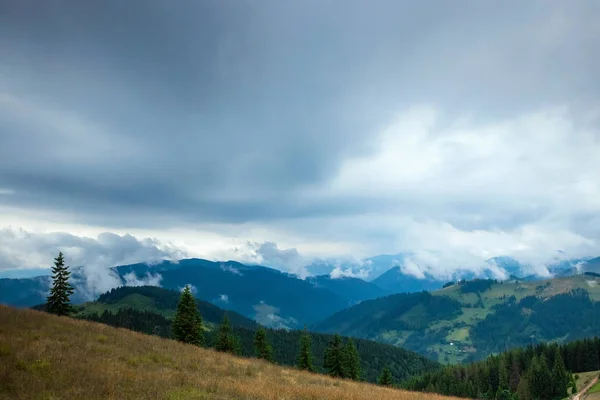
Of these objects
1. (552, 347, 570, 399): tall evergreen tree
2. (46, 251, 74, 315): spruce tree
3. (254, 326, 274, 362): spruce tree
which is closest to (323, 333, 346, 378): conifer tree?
(254, 326, 274, 362): spruce tree

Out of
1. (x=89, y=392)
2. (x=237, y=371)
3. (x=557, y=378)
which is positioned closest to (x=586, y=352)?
(x=557, y=378)

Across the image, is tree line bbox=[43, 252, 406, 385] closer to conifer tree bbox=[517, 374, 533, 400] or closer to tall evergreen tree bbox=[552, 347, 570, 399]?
conifer tree bbox=[517, 374, 533, 400]

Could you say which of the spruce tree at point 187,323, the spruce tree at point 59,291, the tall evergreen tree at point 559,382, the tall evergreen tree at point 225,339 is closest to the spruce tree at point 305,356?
the tall evergreen tree at point 225,339

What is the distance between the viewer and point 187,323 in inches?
2345

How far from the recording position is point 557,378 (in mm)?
105312

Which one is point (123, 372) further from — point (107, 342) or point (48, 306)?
point (48, 306)

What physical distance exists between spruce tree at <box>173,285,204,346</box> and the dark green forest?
289ft

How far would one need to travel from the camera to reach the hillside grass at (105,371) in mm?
12047

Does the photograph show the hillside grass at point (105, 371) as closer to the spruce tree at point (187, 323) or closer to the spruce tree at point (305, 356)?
the spruce tree at point (187, 323)

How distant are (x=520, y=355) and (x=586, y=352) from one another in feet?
80.2

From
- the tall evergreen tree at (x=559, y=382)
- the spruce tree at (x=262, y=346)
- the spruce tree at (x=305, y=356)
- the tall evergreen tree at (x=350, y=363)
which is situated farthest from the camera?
the tall evergreen tree at (x=559, y=382)

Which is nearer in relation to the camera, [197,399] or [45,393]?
[45,393]

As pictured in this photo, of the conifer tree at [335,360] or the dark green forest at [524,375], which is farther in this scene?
the dark green forest at [524,375]

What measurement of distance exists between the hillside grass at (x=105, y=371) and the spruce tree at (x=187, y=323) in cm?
3816
